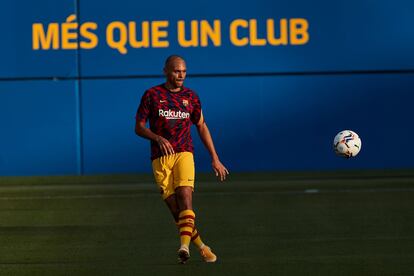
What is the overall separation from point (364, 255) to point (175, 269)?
1.85 m

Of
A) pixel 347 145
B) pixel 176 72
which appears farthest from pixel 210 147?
pixel 347 145

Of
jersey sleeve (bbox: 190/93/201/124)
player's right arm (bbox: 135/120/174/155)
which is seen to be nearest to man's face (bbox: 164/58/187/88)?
jersey sleeve (bbox: 190/93/201/124)

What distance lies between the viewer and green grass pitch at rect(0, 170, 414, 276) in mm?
9992

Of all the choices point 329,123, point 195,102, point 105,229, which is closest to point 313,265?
point 195,102

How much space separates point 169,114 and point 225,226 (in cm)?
299

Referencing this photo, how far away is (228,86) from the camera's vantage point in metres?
21.2

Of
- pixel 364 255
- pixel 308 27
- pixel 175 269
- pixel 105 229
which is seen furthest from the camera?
pixel 308 27

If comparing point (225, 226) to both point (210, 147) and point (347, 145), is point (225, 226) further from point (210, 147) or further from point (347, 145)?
point (210, 147)

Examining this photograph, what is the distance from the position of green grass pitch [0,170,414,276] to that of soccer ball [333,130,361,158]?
2.48 ft

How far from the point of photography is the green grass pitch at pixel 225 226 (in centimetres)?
999

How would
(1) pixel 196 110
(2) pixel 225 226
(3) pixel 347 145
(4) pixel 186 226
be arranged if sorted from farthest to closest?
(3) pixel 347 145 < (2) pixel 225 226 < (1) pixel 196 110 < (4) pixel 186 226

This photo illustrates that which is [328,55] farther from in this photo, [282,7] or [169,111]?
[169,111]

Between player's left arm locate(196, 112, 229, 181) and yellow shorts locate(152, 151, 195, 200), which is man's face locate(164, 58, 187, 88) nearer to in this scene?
player's left arm locate(196, 112, 229, 181)

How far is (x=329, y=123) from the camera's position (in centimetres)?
2130
